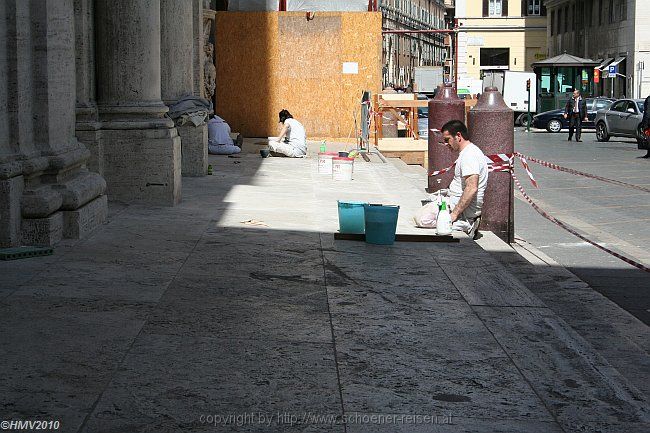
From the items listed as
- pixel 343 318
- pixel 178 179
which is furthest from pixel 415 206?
pixel 343 318

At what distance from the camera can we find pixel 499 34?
89.2 metres

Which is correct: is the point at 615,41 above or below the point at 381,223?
above

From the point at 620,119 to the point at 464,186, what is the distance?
29274 millimetres

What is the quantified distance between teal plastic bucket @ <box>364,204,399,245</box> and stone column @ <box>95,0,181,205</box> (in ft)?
10.1

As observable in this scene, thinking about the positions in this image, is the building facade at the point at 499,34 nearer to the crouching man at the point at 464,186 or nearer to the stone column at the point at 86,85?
the crouching man at the point at 464,186

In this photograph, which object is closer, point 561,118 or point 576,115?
point 576,115

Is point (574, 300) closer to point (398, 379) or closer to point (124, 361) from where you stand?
point (398, 379)

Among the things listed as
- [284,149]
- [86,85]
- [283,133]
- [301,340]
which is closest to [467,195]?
[86,85]

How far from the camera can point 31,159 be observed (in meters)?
9.35

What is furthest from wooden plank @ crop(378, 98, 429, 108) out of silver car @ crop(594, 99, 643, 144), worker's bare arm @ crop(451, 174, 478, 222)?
worker's bare arm @ crop(451, 174, 478, 222)

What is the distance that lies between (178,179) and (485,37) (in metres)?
78.4

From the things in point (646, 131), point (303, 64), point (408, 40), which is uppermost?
point (408, 40)

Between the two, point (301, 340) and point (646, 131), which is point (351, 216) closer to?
point (301, 340)

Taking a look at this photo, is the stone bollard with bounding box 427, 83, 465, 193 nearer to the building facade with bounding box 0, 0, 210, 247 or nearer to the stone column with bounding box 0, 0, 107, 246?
the building facade with bounding box 0, 0, 210, 247
